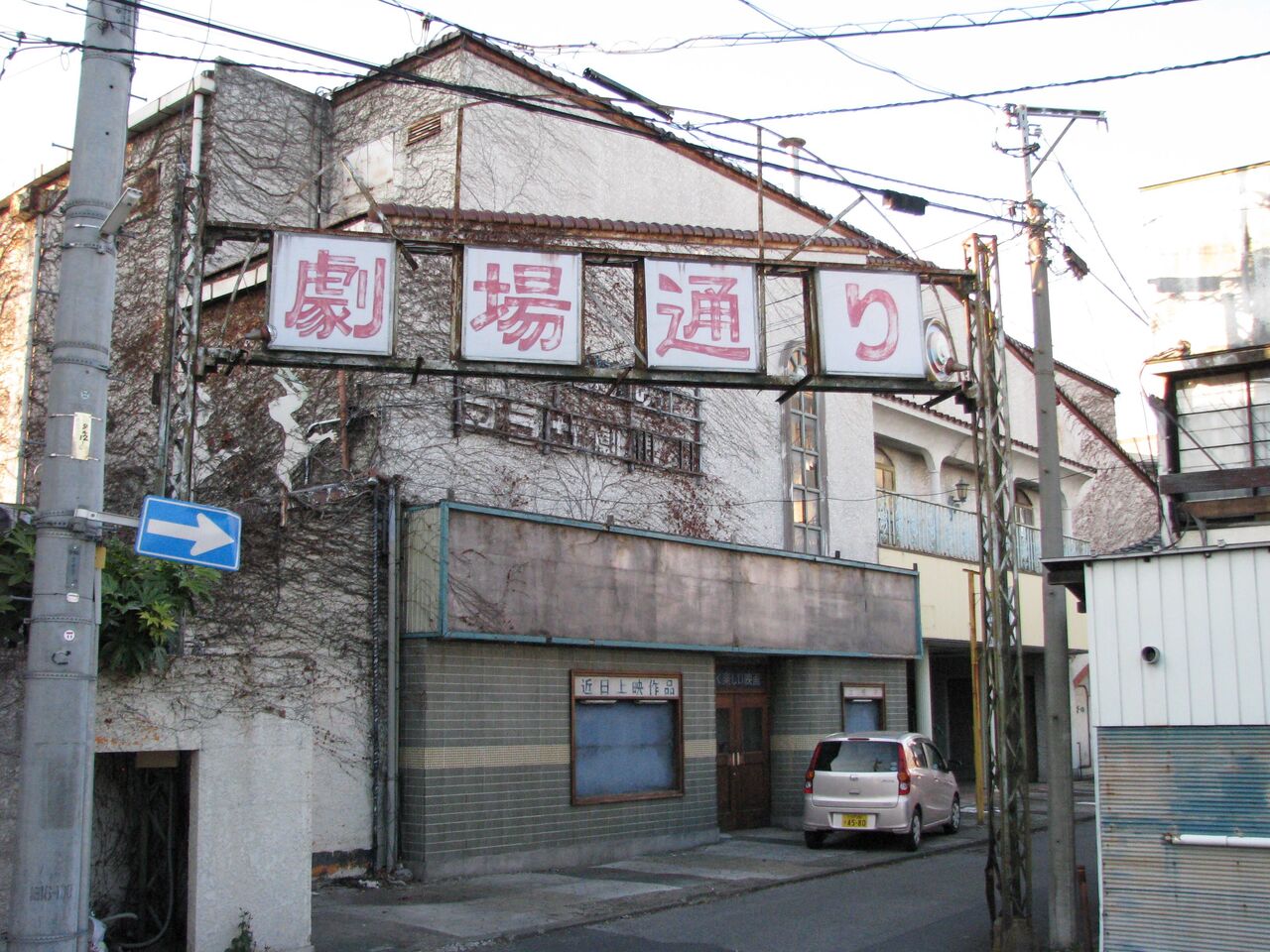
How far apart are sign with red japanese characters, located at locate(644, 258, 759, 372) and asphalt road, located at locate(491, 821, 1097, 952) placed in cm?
512

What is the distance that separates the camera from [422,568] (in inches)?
546

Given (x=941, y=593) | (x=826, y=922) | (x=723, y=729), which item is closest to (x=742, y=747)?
(x=723, y=729)

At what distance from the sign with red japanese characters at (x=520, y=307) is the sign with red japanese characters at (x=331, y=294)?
706 mm

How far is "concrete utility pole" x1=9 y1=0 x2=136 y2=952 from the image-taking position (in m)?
6.57

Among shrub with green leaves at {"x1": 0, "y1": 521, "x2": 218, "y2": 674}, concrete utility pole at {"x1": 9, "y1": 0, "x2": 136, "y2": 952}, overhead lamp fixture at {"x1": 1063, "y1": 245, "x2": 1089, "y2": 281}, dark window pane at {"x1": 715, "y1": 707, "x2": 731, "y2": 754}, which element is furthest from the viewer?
dark window pane at {"x1": 715, "y1": 707, "x2": 731, "y2": 754}

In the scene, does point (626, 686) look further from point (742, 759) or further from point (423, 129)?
point (423, 129)

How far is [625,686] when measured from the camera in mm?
16359

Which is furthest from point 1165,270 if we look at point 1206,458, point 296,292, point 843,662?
point 296,292

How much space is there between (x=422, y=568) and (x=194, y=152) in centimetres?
665

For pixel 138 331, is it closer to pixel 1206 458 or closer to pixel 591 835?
pixel 591 835

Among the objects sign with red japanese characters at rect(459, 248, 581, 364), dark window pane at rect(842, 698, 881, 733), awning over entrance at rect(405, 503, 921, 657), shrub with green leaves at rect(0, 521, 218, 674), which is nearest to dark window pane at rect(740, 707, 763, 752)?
awning over entrance at rect(405, 503, 921, 657)

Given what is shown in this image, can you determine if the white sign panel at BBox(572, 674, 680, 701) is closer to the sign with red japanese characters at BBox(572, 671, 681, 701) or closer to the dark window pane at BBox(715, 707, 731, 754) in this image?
the sign with red japanese characters at BBox(572, 671, 681, 701)

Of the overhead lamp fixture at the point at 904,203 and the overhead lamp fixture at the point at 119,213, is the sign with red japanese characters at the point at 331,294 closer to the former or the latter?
the overhead lamp fixture at the point at 119,213

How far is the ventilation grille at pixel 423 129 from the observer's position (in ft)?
53.4
